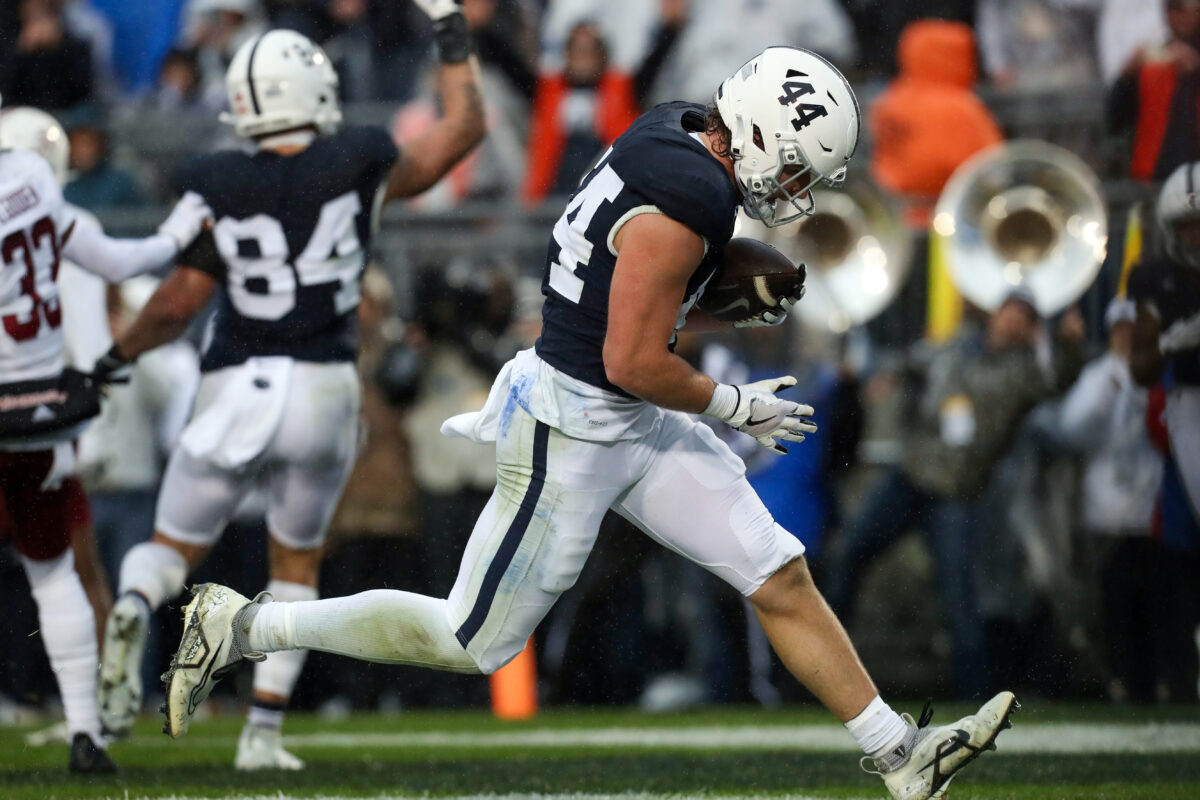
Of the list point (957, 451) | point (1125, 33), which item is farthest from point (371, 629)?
point (1125, 33)

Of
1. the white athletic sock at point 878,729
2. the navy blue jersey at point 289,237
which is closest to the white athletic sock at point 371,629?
the white athletic sock at point 878,729

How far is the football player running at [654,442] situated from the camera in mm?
3791

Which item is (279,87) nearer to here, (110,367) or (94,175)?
(110,367)

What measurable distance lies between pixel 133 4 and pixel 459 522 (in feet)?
13.7

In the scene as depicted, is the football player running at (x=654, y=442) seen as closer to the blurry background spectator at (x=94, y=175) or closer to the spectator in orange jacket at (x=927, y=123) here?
the spectator in orange jacket at (x=927, y=123)

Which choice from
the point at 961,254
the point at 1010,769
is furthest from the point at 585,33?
the point at 1010,769

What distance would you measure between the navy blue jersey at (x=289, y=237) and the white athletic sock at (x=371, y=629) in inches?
58.1

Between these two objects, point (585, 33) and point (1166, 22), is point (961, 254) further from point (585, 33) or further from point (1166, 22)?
point (585, 33)

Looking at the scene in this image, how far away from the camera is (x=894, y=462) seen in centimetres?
738

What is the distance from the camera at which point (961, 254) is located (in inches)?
311

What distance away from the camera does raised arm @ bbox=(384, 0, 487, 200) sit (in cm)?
564

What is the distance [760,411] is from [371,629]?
107cm

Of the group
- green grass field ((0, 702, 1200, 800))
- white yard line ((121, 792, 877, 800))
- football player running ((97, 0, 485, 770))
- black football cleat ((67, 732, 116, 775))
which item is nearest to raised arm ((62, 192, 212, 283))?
football player running ((97, 0, 485, 770))

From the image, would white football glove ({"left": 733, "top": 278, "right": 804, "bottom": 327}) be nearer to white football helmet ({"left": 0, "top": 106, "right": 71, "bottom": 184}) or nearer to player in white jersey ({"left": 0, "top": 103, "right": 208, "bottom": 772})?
player in white jersey ({"left": 0, "top": 103, "right": 208, "bottom": 772})
